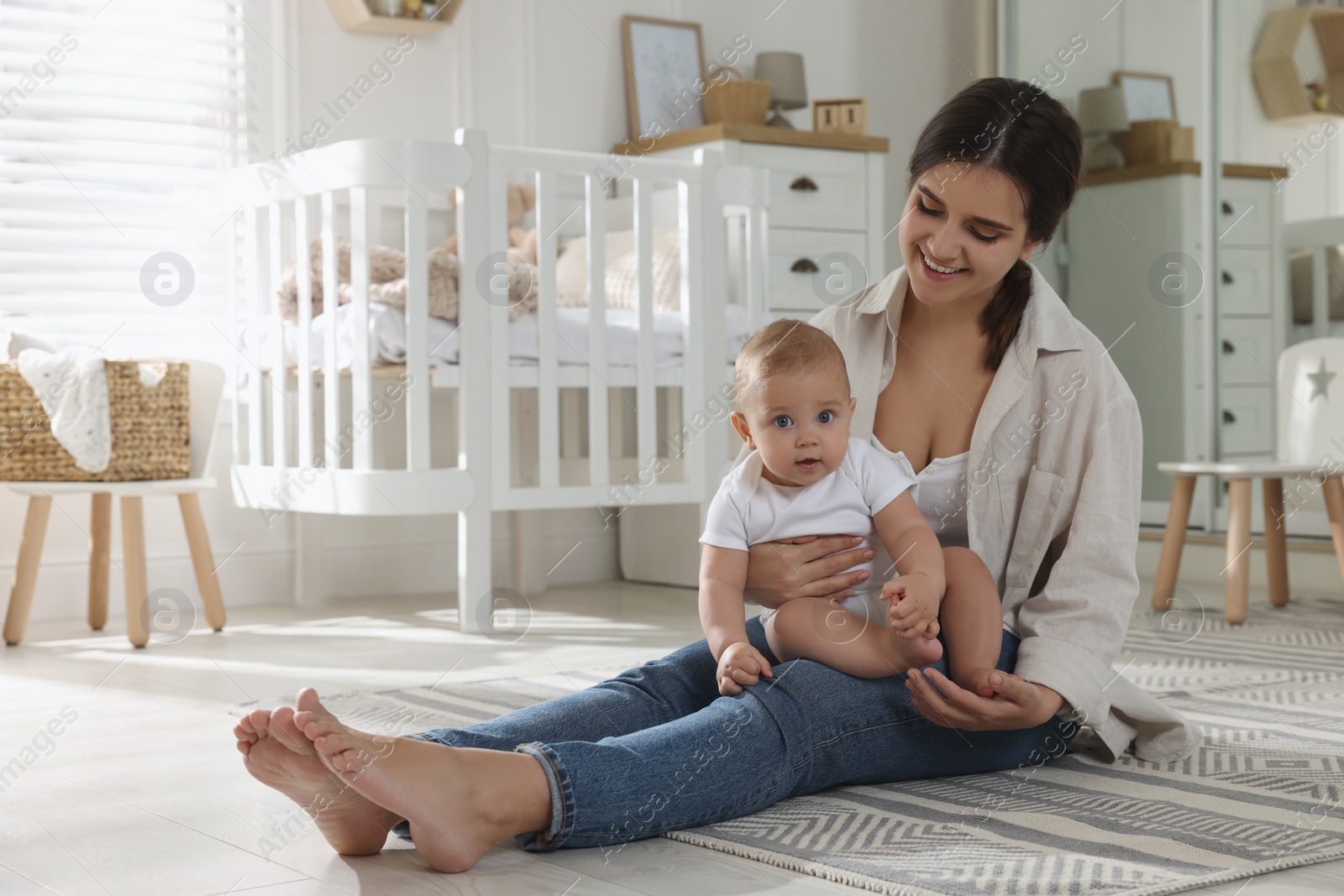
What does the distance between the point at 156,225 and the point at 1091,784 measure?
2393 millimetres

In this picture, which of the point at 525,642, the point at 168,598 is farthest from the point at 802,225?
the point at 168,598

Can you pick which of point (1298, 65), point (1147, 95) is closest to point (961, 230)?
point (1298, 65)

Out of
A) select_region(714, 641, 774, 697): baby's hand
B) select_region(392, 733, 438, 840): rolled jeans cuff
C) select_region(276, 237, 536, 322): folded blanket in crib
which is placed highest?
select_region(276, 237, 536, 322): folded blanket in crib

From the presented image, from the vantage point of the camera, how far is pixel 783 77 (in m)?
3.63

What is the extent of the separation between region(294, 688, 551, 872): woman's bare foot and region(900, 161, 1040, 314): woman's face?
0.61m

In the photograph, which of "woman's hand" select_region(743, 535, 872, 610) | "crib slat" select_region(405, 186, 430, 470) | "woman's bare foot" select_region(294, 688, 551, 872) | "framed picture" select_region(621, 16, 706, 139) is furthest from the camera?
"framed picture" select_region(621, 16, 706, 139)

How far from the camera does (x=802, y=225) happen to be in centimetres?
338

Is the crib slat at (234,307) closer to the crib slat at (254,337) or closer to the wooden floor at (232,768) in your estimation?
the crib slat at (254,337)

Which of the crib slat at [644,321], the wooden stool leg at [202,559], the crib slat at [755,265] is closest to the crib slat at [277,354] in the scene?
the wooden stool leg at [202,559]

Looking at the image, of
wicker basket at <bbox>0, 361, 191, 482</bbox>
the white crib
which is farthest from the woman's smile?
wicker basket at <bbox>0, 361, 191, 482</bbox>

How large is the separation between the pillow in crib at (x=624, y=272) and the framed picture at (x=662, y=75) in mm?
444

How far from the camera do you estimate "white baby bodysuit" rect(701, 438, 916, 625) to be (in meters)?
1.28

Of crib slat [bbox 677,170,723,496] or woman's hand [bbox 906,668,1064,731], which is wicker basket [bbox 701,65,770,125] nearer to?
crib slat [bbox 677,170,723,496]

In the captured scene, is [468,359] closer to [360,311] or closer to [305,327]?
[360,311]
